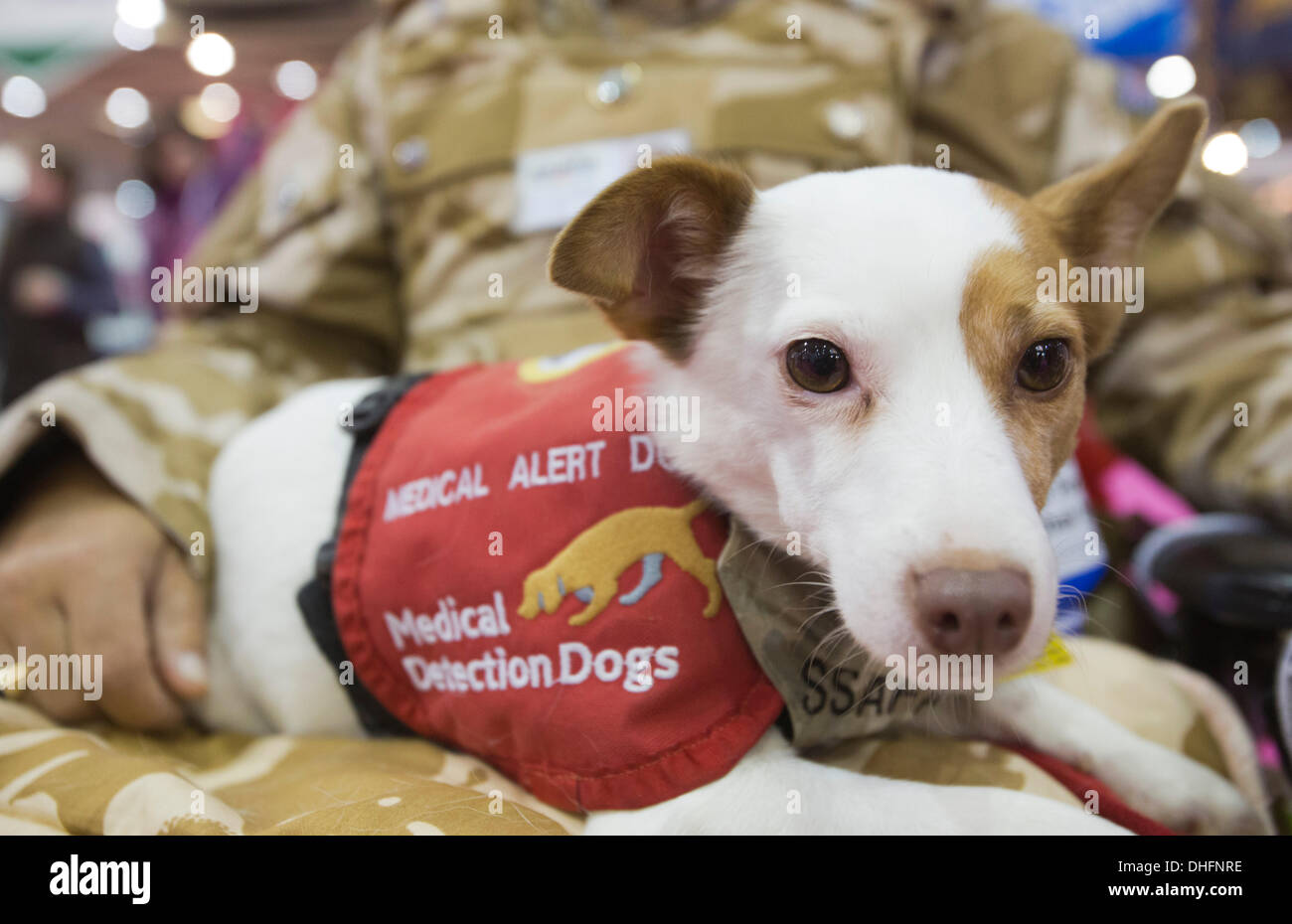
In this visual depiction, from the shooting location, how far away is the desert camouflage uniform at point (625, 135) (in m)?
1.40

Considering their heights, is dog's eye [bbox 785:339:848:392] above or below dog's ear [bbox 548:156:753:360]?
below

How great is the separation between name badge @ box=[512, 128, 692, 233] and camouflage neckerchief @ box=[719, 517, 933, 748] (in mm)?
835

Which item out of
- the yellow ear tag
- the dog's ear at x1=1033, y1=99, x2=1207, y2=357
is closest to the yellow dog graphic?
the yellow ear tag

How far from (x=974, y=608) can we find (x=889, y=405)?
7.6 inches

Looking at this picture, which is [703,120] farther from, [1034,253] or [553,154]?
[1034,253]

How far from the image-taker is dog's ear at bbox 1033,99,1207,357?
2.62ft

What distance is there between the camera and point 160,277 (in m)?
1.41

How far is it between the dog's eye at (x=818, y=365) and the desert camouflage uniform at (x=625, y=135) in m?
0.75

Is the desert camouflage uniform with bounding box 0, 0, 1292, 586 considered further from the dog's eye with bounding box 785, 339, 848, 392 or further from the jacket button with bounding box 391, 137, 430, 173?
the dog's eye with bounding box 785, 339, 848, 392

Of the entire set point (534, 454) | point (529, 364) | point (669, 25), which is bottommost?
point (534, 454)

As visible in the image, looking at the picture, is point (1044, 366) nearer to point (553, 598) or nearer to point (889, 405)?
point (889, 405)

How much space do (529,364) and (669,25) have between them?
956 mm

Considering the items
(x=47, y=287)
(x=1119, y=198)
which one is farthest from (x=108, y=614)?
(x=47, y=287)
